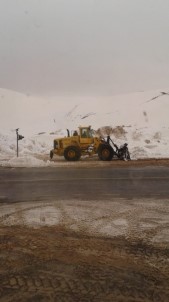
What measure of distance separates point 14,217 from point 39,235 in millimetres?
1747

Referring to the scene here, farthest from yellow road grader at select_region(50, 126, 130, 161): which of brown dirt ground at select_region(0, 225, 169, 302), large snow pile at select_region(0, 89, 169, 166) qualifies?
brown dirt ground at select_region(0, 225, 169, 302)

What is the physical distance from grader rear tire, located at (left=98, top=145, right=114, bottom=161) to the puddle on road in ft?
52.7

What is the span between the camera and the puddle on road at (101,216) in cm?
781

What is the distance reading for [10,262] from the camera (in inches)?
233

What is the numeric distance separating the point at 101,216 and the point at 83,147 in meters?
19.1

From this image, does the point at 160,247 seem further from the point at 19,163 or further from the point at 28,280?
the point at 19,163

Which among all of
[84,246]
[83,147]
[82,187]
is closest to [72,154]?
[83,147]

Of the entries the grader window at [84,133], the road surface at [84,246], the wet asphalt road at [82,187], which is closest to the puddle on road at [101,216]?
the road surface at [84,246]

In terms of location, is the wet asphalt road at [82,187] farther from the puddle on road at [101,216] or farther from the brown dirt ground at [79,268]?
the brown dirt ground at [79,268]

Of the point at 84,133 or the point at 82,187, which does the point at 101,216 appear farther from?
the point at 84,133

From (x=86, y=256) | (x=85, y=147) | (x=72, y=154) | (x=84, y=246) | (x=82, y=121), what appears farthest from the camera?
(x=82, y=121)

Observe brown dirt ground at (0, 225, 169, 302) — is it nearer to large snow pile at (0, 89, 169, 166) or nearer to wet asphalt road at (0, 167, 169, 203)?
wet asphalt road at (0, 167, 169, 203)

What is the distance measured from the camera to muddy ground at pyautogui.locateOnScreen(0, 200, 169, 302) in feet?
16.0

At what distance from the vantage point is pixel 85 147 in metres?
28.0
